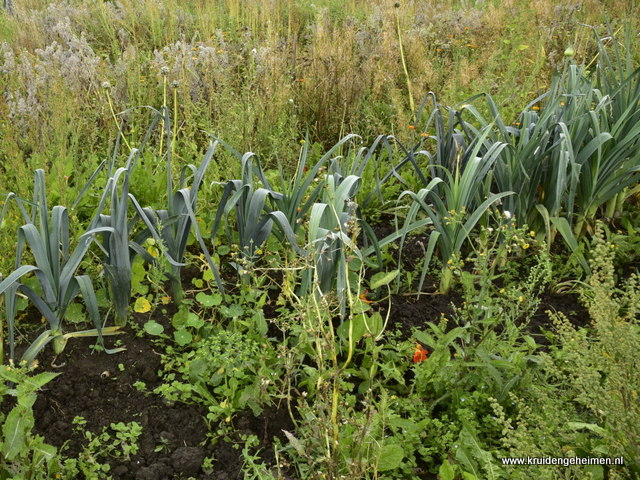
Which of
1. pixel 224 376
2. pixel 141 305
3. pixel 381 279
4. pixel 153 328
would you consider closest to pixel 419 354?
pixel 381 279

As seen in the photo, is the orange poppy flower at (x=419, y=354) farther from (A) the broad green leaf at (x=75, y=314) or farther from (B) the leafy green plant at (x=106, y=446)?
(A) the broad green leaf at (x=75, y=314)

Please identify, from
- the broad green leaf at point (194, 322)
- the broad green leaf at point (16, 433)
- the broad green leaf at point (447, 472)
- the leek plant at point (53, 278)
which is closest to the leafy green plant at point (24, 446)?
the broad green leaf at point (16, 433)

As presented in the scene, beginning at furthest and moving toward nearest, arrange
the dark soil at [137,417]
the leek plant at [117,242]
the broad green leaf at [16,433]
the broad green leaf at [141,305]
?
1. the broad green leaf at [141,305]
2. the leek plant at [117,242]
3. the dark soil at [137,417]
4. the broad green leaf at [16,433]

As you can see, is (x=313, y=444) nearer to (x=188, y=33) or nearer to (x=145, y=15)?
(x=188, y=33)

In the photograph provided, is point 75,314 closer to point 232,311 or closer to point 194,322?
point 194,322

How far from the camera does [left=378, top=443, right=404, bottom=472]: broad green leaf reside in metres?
1.82

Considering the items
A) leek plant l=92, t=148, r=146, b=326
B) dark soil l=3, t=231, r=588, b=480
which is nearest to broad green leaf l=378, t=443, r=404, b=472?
dark soil l=3, t=231, r=588, b=480

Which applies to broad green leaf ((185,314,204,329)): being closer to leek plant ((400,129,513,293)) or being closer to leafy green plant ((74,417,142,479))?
leafy green plant ((74,417,142,479))

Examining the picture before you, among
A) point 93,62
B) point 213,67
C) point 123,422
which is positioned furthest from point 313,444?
point 93,62

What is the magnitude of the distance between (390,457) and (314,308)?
20.0 inches

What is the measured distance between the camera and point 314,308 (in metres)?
2.03

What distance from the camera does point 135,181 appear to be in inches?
121

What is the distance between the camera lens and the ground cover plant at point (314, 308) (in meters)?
1.81

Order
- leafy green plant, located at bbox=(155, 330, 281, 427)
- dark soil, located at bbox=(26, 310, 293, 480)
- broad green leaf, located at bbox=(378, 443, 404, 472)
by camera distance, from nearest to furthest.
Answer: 1. broad green leaf, located at bbox=(378, 443, 404, 472)
2. dark soil, located at bbox=(26, 310, 293, 480)
3. leafy green plant, located at bbox=(155, 330, 281, 427)
